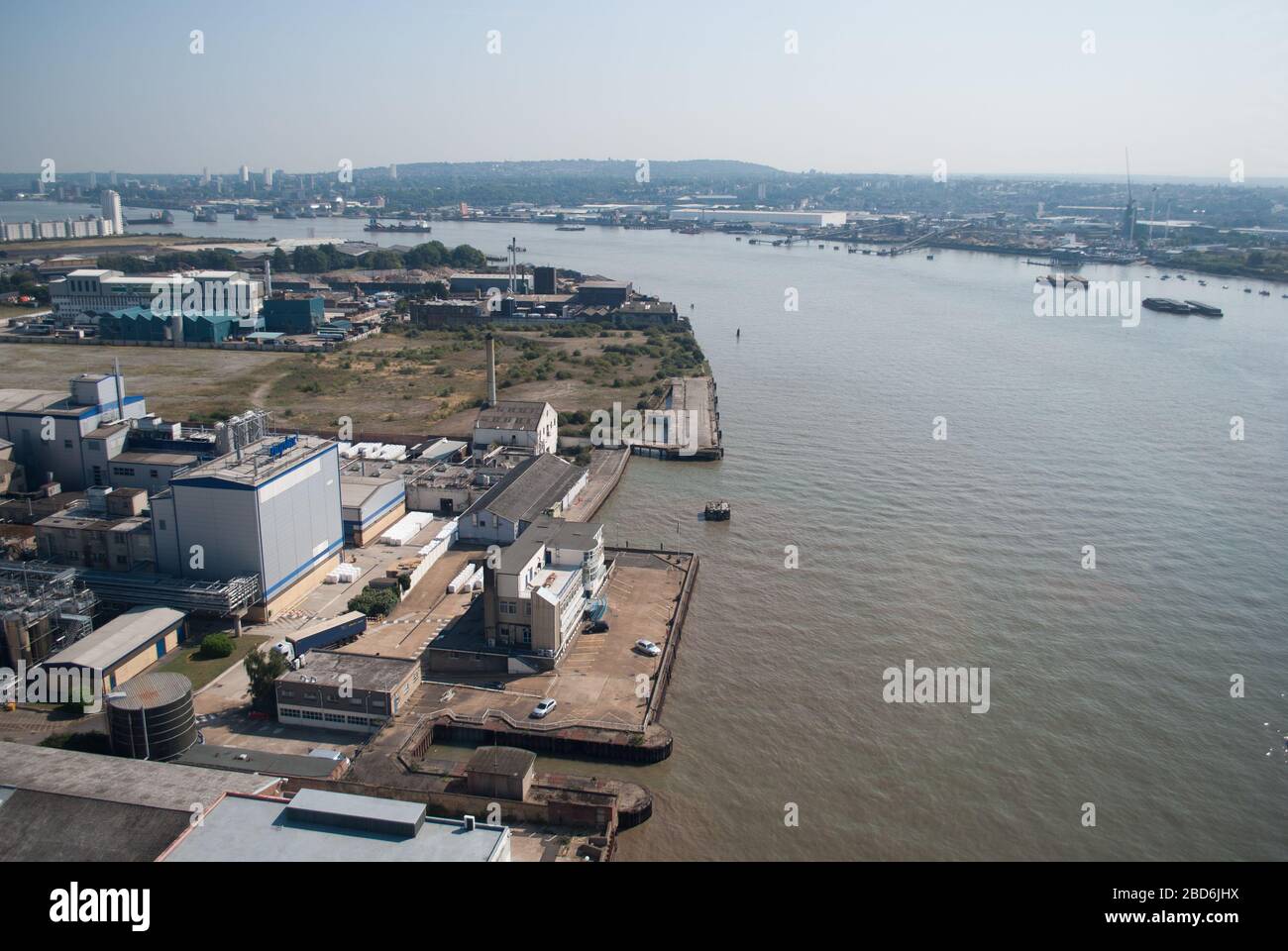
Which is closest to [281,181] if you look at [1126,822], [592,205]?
[592,205]

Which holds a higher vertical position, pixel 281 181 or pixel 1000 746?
pixel 281 181

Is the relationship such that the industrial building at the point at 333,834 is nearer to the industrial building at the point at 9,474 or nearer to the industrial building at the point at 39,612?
the industrial building at the point at 39,612

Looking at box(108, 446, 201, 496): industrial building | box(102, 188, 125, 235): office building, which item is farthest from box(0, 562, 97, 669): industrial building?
box(102, 188, 125, 235): office building

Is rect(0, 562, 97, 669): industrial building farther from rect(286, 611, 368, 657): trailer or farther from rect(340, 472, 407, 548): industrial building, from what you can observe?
rect(340, 472, 407, 548): industrial building

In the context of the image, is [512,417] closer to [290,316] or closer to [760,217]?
[290,316]

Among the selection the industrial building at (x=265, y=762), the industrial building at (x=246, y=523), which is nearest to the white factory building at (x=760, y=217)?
the industrial building at (x=246, y=523)

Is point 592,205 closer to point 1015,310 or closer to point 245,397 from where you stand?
point 1015,310
